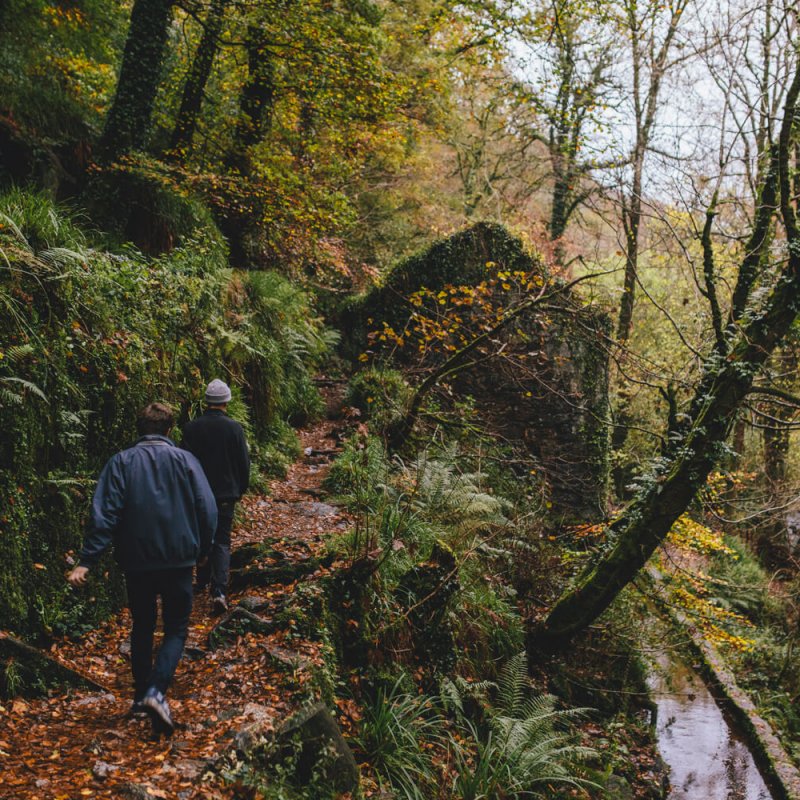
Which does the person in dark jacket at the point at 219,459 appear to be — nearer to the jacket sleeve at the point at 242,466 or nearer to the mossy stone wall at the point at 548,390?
the jacket sleeve at the point at 242,466

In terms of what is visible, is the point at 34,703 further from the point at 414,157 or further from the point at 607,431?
the point at 414,157

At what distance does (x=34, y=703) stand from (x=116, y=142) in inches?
332

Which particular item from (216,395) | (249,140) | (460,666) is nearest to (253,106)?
(249,140)

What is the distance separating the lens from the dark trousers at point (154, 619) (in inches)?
151

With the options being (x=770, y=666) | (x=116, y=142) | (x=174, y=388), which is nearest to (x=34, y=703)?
(x=174, y=388)

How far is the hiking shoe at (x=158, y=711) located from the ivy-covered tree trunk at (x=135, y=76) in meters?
8.54

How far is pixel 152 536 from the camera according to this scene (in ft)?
12.4

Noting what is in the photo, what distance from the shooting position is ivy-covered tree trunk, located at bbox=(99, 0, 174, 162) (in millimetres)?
9305

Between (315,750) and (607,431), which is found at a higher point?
(607,431)

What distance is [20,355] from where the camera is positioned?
4734 mm

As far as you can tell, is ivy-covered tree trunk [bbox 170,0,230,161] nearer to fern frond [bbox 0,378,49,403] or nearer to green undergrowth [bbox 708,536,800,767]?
fern frond [bbox 0,378,49,403]

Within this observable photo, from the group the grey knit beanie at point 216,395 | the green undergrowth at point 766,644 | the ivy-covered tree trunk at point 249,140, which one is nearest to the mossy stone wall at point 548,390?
the green undergrowth at point 766,644

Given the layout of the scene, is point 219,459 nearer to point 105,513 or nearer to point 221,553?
point 221,553

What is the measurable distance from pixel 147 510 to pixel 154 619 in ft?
2.60
